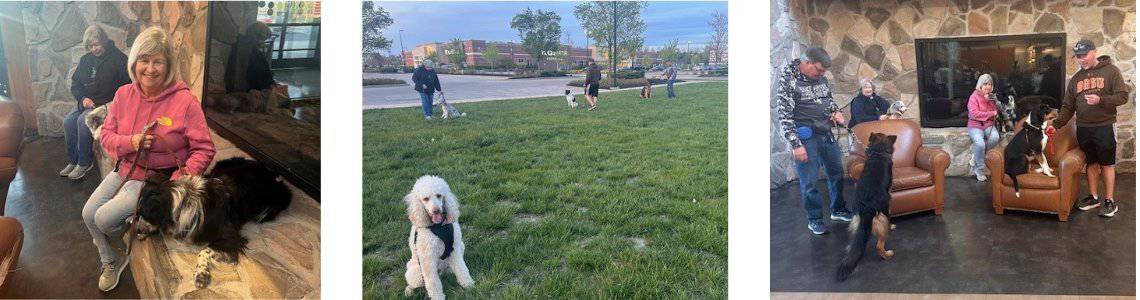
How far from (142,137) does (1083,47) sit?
5421mm

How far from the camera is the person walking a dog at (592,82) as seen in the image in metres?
5.08

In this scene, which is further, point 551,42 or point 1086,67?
point 551,42

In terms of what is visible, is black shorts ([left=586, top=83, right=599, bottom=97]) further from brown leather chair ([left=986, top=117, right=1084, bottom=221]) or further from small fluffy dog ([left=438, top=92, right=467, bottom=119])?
brown leather chair ([left=986, top=117, right=1084, bottom=221])

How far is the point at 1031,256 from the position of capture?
4.74 meters

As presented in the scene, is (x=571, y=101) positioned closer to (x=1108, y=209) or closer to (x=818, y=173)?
(x=818, y=173)

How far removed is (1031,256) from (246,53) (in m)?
4.69

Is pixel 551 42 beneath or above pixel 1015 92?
above

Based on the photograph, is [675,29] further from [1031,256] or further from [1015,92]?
[1031,256]

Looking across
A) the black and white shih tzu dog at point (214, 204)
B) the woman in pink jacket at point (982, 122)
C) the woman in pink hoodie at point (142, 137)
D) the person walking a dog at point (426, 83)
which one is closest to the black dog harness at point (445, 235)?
the person walking a dog at point (426, 83)

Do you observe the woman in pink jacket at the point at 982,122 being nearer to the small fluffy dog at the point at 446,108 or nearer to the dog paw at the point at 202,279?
the small fluffy dog at the point at 446,108

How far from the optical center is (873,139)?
15.9 feet

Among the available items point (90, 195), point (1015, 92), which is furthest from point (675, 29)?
point (90, 195)

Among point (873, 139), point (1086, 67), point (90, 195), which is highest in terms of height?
point (1086, 67)

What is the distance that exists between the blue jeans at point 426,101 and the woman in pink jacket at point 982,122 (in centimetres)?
319
